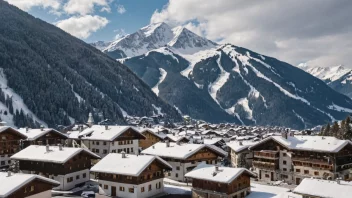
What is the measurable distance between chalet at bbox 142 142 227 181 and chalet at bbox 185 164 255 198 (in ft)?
38.0

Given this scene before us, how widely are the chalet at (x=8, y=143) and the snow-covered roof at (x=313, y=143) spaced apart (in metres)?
57.8

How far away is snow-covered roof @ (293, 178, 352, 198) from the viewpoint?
1730 inches

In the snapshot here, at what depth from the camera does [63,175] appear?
2387 inches

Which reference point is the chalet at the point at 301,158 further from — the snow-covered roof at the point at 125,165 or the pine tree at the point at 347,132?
the snow-covered roof at the point at 125,165

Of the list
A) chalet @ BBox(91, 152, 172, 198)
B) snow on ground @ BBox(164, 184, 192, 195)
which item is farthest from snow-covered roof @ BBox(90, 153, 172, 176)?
snow on ground @ BBox(164, 184, 192, 195)

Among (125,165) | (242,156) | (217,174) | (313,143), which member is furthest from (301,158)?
(125,165)

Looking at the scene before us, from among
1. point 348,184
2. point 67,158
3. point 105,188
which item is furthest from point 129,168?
point 348,184

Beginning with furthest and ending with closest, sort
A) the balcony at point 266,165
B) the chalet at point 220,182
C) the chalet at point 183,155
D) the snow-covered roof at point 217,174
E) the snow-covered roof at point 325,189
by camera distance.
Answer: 1. the balcony at point 266,165
2. the chalet at point 183,155
3. the chalet at point 220,182
4. the snow-covered roof at point 217,174
5. the snow-covered roof at point 325,189

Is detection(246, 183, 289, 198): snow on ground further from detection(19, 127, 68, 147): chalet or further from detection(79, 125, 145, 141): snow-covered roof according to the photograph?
detection(19, 127, 68, 147): chalet

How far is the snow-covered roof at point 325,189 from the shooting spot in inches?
1730

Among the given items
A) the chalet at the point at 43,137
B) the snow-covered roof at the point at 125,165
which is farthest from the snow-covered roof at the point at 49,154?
the chalet at the point at 43,137

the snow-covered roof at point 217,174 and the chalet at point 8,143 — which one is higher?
the chalet at point 8,143

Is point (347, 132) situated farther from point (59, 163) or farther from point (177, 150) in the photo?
point (59, 163)

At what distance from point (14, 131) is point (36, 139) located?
18.8ft
